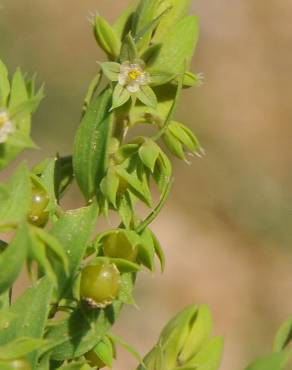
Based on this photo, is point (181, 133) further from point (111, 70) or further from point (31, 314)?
point (31, 314)

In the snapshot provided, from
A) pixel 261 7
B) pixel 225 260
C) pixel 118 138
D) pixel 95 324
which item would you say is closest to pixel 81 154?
pixel 118 138

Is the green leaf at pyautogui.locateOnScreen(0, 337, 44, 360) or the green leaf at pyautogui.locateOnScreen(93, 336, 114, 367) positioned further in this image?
the green leaf at pyautogui.locateOnScreen(93, 336, 114, 367)

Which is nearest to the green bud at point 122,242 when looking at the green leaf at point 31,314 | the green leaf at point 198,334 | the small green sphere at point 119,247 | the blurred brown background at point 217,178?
the small green sphere at point 119,247

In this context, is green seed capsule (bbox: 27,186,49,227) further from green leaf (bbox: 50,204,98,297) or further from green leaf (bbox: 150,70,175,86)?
Result: green leaf (bbox: 150,70,175,86)

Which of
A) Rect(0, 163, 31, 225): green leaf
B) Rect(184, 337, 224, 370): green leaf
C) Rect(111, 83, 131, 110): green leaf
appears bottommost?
Rect(184, 337, 224, 370): green leaf

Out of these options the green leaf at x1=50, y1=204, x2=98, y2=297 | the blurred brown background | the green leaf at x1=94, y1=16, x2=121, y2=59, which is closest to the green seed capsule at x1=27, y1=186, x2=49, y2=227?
the green leaf at x1=50, y1=204, x2=98, y2=297

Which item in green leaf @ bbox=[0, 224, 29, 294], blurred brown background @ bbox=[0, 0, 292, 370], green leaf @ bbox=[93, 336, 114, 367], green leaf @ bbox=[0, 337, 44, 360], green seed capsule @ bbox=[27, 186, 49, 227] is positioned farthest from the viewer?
blurred brown background @ bbox=[0, 0, 292, 370]

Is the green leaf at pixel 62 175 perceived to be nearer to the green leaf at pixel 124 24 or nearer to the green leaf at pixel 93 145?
the green leaf at pixel 93 145
